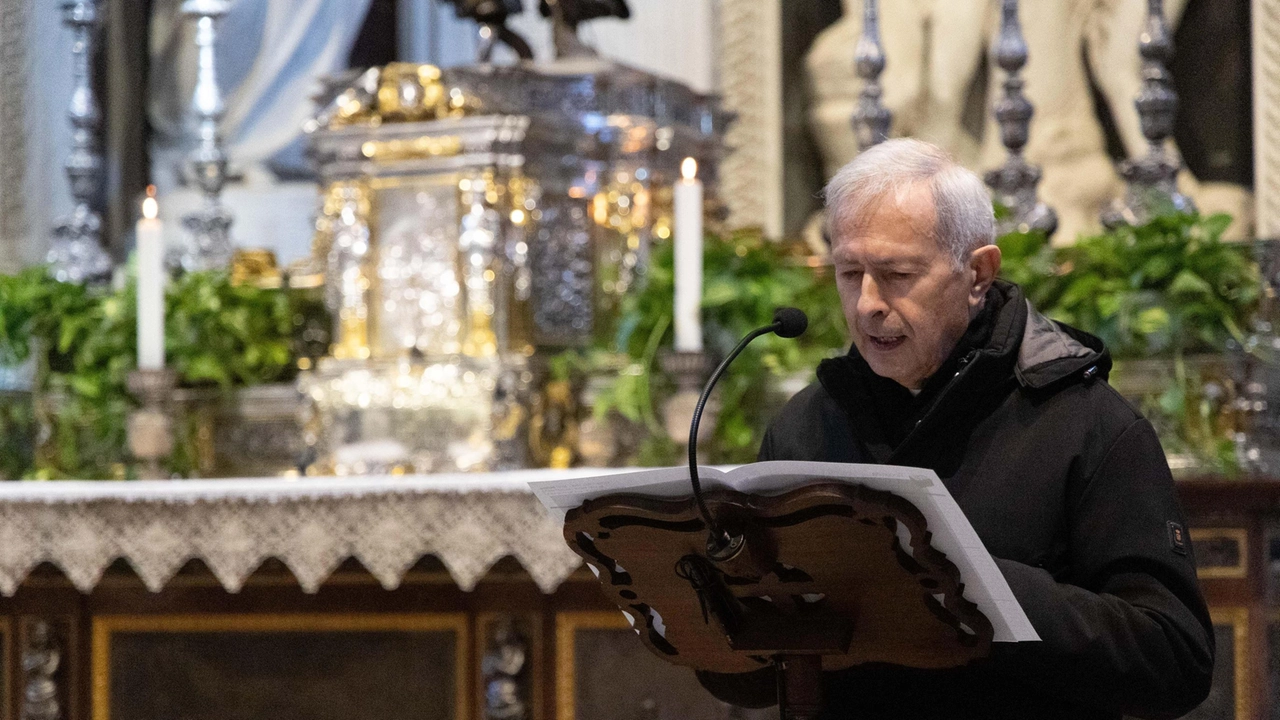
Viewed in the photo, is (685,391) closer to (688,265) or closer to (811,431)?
(688,265)

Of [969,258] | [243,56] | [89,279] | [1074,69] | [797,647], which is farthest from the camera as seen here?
[243,56]

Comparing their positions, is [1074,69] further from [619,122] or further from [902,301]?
[902,301]

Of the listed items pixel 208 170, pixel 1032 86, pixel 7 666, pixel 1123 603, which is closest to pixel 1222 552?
pixel 1123 603

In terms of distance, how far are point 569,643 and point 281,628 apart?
2.11 feet

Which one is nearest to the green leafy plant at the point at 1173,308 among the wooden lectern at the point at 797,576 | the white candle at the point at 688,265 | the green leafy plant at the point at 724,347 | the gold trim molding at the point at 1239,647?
the gold trim molding at the point at 1239,647

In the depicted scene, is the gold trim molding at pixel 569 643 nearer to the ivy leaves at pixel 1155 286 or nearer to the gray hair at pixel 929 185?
the ivy leaves at pixel 1155 286

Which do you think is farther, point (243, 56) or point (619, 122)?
point (243, 56)

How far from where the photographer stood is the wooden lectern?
171 cm

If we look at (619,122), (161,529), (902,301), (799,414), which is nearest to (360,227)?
(619,122)

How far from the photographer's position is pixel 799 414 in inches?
90.7

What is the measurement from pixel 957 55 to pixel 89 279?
8.63 feet

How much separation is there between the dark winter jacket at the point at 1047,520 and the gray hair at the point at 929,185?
0.14 m

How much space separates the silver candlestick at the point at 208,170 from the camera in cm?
459

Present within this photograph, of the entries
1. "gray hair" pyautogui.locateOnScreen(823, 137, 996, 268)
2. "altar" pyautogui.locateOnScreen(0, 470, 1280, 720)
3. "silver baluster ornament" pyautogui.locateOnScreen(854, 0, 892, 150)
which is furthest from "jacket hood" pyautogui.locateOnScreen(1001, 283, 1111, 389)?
"silver baluster ornament" pyautogui.locateOnScreen(854, 0, 892, 150)
